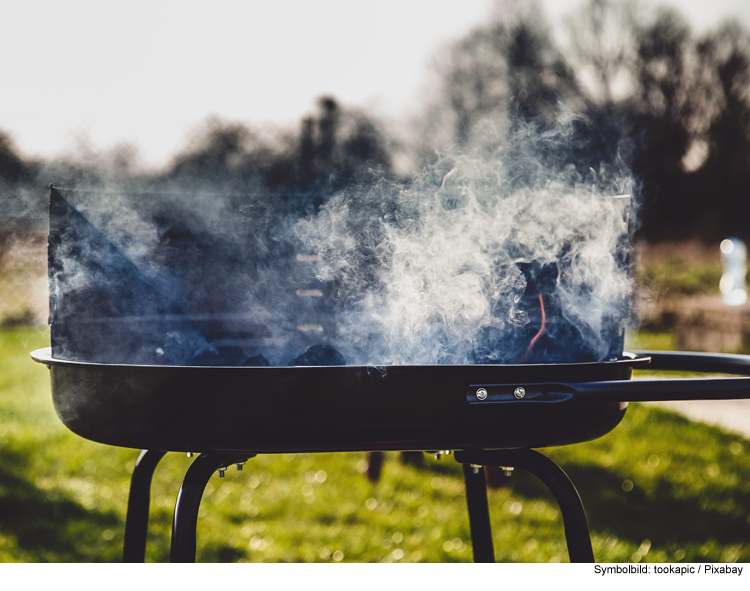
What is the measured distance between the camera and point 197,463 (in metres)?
0.86

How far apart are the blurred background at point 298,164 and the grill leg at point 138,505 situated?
353 millimetres

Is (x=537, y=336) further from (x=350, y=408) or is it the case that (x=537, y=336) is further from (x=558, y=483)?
(x=350, y=408)

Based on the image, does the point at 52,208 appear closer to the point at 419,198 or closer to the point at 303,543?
the point at 419,198

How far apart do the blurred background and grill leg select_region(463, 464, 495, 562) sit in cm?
63

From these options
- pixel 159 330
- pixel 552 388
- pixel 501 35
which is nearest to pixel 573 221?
pixel 552 388

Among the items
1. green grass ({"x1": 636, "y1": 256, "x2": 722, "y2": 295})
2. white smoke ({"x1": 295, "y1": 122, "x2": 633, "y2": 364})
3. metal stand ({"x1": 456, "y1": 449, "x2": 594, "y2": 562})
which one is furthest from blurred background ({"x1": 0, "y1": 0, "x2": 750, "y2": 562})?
green grass ({"x1": 636, "y1": 256, "x2": 722, "y2": 295})

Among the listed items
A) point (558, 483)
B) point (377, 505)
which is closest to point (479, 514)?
point (558, 483)

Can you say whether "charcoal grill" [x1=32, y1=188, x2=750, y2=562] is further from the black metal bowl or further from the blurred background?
the blurred background

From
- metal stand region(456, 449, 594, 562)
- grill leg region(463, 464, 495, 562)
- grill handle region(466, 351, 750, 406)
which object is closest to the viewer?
grill handle region(466, 351, 750, 406)

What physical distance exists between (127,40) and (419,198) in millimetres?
1645

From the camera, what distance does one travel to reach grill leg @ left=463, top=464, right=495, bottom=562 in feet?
4.41

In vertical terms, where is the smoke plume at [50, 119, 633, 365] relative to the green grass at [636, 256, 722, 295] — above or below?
below

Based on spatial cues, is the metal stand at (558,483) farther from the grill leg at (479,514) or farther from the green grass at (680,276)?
the green grass at (680,276)

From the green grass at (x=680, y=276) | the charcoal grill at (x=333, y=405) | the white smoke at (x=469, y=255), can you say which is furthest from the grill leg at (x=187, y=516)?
the green grass at (x=680, y=276)
